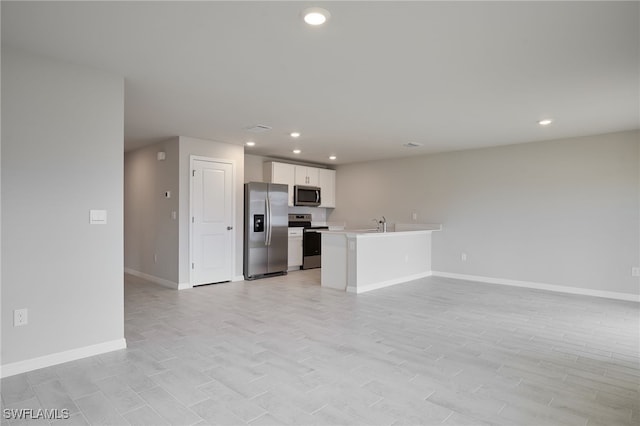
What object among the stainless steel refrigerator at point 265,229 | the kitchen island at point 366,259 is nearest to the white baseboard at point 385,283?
the kitchen island at point 366,259

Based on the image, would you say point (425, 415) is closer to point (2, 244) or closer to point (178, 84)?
point (2, 244)

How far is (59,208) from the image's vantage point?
2859 millimetres

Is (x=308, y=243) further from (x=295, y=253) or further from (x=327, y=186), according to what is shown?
(x=327, y=186)

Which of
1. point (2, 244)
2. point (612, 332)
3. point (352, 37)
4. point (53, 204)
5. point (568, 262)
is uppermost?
point (352, 37)

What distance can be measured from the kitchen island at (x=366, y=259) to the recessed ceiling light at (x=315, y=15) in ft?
11.6

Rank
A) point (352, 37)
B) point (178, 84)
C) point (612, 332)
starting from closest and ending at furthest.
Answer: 1. point (352, 37)
2. point (178, 84)
3. point (612, 332)

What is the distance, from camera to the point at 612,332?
372 centimetres

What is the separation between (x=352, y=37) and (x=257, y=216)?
454 cm

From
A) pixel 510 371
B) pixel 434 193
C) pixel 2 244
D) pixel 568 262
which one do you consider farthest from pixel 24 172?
pixel 568 262

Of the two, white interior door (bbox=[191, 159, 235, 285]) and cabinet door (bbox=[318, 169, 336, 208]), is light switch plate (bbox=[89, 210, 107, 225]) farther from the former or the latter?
cabinet door (bbox=[318, 169, 336, 208])

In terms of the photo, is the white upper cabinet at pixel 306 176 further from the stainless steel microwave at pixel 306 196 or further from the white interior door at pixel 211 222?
the white interior door at pixel 211 222

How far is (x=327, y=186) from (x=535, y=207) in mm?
4325

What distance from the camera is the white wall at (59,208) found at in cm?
266

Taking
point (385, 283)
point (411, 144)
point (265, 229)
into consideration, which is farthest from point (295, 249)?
point (411, 144)
